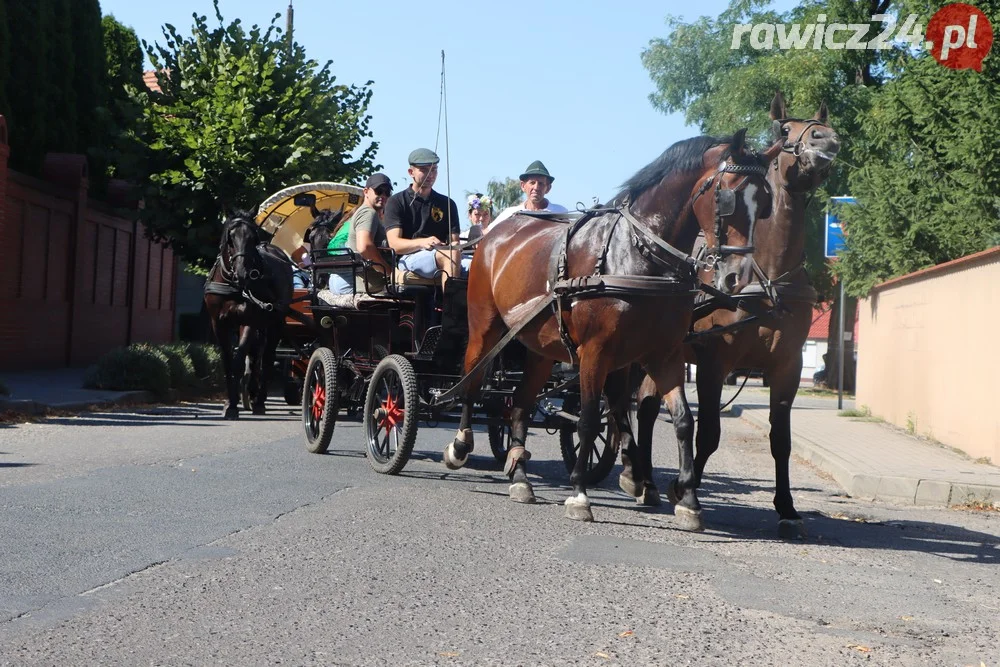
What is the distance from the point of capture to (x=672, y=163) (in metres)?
8.00

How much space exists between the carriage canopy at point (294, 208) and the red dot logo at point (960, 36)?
10422 millimetres

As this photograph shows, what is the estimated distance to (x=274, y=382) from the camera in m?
24.2

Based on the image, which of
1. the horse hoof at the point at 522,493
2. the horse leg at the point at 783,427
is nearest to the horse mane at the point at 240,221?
the horse hoof at the point at 522,493

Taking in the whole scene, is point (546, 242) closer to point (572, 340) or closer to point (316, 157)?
point (572, 340)

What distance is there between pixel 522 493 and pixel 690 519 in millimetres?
1403

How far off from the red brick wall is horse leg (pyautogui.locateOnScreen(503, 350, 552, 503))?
14356 mm

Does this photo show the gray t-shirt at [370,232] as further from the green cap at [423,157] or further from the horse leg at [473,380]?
the horse leg at [473,380]

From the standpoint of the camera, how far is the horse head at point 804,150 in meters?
7.88

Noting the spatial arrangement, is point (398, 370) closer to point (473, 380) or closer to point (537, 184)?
point (473, 380)

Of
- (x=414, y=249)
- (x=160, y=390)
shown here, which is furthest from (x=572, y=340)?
(x=160, y=390)

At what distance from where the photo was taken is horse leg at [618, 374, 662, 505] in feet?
29.1

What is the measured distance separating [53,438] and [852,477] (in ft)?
24.0

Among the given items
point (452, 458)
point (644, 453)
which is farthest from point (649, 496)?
point (452, 458)

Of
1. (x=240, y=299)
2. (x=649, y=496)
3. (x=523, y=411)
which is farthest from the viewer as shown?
(x=240, y=299)
